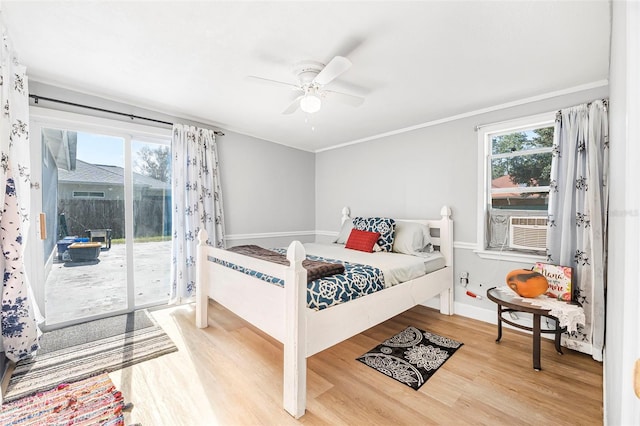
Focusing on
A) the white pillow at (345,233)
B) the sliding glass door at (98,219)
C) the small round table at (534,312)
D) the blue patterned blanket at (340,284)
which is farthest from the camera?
the white pillow at (345,233)

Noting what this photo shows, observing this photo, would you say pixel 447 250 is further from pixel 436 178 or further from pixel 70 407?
pixel 70 407

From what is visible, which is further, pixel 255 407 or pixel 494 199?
pixel 494 199

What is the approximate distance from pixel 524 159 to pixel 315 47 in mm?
2475

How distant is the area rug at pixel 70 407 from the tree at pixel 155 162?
7.44ft

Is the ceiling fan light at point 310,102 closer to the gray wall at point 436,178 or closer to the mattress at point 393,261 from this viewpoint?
the mattress at point 393,261

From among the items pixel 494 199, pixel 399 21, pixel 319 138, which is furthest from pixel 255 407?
pixel 319 138

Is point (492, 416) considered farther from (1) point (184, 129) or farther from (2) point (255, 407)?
(1) point (184, 129)

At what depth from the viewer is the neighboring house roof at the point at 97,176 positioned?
286 centimetres

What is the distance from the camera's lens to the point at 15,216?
205 cm

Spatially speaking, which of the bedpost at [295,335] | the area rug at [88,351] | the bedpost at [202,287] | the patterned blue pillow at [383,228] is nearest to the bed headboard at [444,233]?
the patterned blue pillow at [383,228]

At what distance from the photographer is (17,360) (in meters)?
2.15

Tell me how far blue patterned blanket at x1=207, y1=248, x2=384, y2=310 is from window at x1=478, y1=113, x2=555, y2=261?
1599 mm

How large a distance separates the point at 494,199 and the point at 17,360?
4656 millimetres

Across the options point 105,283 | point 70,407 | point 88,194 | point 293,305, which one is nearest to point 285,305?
point 293,305
